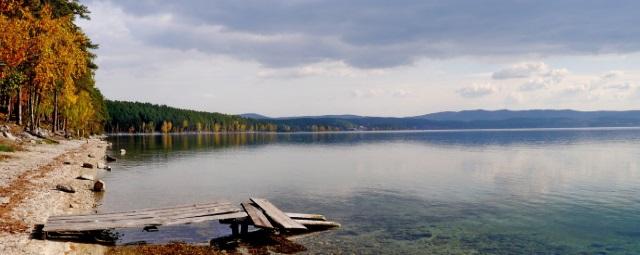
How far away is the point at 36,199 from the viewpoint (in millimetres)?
26859

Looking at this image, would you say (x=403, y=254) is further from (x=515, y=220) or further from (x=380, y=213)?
(x=515, y=220)

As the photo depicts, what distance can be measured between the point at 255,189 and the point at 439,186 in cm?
2035

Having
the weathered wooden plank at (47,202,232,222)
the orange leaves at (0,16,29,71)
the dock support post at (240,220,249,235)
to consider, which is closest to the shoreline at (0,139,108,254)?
the weathered wooden plank at (47,202,232,222)

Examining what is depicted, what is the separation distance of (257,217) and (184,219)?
13.8 ft

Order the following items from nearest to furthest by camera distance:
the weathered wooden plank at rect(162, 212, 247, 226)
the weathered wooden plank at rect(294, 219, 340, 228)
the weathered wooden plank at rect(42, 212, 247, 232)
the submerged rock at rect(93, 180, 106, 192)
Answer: the weathered wooden plank at rect(42, 212, 247, 232) < the weathered wooden plank at rect(162, 212, 247, 226) < the weathered wooden plank at rect(294, 219, 340, 228) < the submerged rock at rect(93, 180, 106, 192)

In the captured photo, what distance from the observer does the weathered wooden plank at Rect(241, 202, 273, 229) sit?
989 inches

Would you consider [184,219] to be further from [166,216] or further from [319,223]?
[319,223]

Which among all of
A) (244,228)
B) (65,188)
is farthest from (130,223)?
(65,188)

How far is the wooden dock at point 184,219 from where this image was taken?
21.4 meters

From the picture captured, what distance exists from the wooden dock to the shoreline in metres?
0.96

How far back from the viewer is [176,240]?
24.4m

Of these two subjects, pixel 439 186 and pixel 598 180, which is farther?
pixel 598 180

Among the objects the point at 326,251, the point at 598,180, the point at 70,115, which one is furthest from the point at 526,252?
the point at 70,115

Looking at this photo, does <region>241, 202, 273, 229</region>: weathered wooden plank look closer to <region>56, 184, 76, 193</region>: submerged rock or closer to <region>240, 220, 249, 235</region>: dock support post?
<region>240, 220, 249, 235</region>: dock support post
